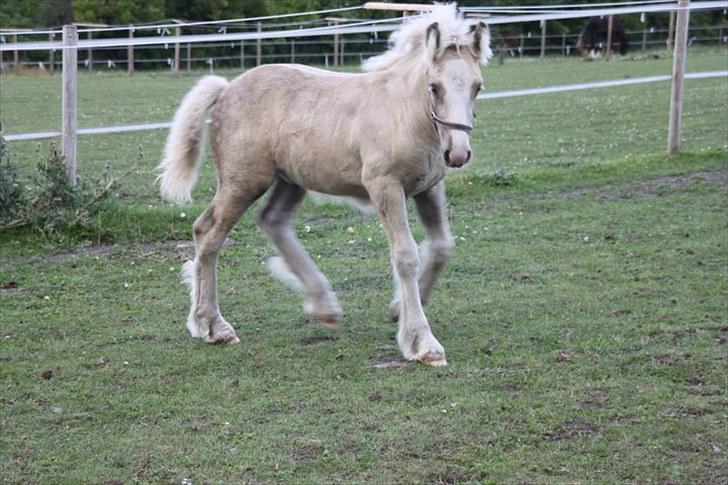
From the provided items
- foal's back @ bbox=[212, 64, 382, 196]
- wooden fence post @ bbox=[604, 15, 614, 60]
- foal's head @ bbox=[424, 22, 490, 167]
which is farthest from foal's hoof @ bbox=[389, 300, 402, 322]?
wooden fence post @ bbox=[604, 15, 614, 60]

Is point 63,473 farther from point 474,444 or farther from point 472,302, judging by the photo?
point 472,302

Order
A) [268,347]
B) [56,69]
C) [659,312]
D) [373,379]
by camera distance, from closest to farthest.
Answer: [373,379] < [268,347] < [659,312] < [56,69]

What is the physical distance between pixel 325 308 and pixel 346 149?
1.05m

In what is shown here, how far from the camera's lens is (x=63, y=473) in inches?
173

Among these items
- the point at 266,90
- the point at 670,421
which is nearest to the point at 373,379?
the point at 670,421

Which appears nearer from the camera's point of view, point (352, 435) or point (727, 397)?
point (352, 435)

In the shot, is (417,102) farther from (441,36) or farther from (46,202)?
(46,202)

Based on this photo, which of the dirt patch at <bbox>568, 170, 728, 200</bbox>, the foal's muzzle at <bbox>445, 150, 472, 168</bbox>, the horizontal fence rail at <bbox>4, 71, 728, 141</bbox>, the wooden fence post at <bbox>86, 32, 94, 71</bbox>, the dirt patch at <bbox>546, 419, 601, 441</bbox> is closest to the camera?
the dirt patch at <bbox>546, 419, 601, 441</bbox>

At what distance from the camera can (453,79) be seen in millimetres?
5465

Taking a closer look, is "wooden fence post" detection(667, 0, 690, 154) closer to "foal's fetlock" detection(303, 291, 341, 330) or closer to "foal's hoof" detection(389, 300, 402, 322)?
"foal's hoof" detection(389, 300, 402, 322)

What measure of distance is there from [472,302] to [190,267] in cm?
192

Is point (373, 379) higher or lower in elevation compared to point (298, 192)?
lower

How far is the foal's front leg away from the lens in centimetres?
580

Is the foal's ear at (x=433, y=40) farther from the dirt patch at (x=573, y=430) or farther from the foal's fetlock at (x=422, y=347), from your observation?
the dirt patch at (x=573, y=430)
